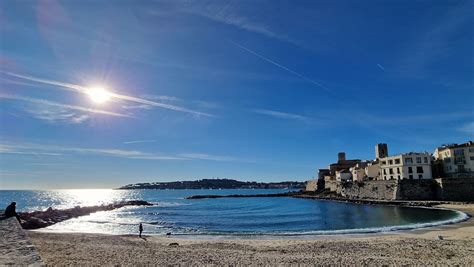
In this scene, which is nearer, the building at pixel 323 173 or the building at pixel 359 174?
the building at pixel 359 174

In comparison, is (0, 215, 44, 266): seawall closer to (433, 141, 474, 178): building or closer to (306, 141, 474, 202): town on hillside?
(306, 141, 474, 202): town on hillside

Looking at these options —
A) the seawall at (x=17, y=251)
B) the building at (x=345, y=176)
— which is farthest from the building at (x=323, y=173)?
the seawall at (x=17, y=251)

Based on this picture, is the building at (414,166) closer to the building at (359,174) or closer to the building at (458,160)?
the building at (458,160)

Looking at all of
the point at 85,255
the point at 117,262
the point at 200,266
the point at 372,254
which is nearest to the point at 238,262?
the point at 200,266

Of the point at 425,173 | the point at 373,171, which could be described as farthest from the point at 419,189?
the point at 373,171

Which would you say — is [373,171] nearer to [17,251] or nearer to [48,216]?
[48,216]

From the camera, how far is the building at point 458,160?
69.8 meters

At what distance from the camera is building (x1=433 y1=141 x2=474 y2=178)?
6981 centimetres

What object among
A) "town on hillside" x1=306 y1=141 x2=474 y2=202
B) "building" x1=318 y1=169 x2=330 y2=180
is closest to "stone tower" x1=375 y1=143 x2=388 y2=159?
"town on hillside" x1=306 y1=141 x2=474 y2=202

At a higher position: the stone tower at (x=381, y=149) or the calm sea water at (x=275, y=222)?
the stone tower at (x=381, y=149)

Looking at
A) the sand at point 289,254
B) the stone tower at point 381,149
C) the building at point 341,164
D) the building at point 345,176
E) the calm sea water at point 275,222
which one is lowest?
the calm sea water at point 275,222

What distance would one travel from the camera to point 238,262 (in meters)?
18.2

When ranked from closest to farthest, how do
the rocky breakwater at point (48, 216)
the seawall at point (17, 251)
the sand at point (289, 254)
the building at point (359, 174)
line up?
the seawall at point (17, 251) < the sand at point (289, 254) < the rocky breakwater at point (48, 216) < the building at point (359, 174)

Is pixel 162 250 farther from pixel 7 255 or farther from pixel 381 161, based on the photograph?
pixel 381 161
